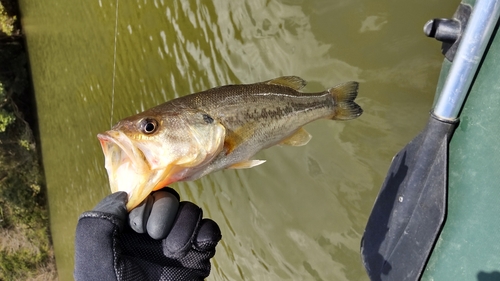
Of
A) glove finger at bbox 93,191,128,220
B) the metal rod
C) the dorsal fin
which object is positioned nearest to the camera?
the metal rod

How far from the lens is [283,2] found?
395 cm

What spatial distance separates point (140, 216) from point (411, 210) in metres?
1.45

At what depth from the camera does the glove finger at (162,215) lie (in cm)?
205

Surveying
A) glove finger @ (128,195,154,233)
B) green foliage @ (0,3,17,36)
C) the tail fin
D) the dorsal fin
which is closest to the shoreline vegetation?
green foliage @ (0,3,17,36)

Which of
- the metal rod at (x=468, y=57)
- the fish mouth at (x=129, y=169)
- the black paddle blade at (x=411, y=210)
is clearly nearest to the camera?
the metal rod at (x=468, y=57)

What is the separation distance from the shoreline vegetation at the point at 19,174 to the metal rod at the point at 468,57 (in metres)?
10.5

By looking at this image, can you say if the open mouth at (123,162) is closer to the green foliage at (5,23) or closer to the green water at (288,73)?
the green water at (288,73)

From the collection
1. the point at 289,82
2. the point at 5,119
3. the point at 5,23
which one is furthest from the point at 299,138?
the point at 5,23

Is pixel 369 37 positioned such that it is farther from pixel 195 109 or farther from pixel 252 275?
pixel 252 275

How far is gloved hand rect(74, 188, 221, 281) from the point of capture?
6.58 feet

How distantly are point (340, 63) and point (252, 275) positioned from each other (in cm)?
273

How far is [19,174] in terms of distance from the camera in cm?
1146

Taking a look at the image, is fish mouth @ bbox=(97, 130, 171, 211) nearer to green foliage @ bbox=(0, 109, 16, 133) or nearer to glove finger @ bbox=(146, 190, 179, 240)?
glove finger @ bbox=(146, 190, 179, 240)

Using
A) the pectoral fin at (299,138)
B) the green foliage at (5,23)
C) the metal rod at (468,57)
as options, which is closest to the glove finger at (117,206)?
the pectoral fin at (299,138)
